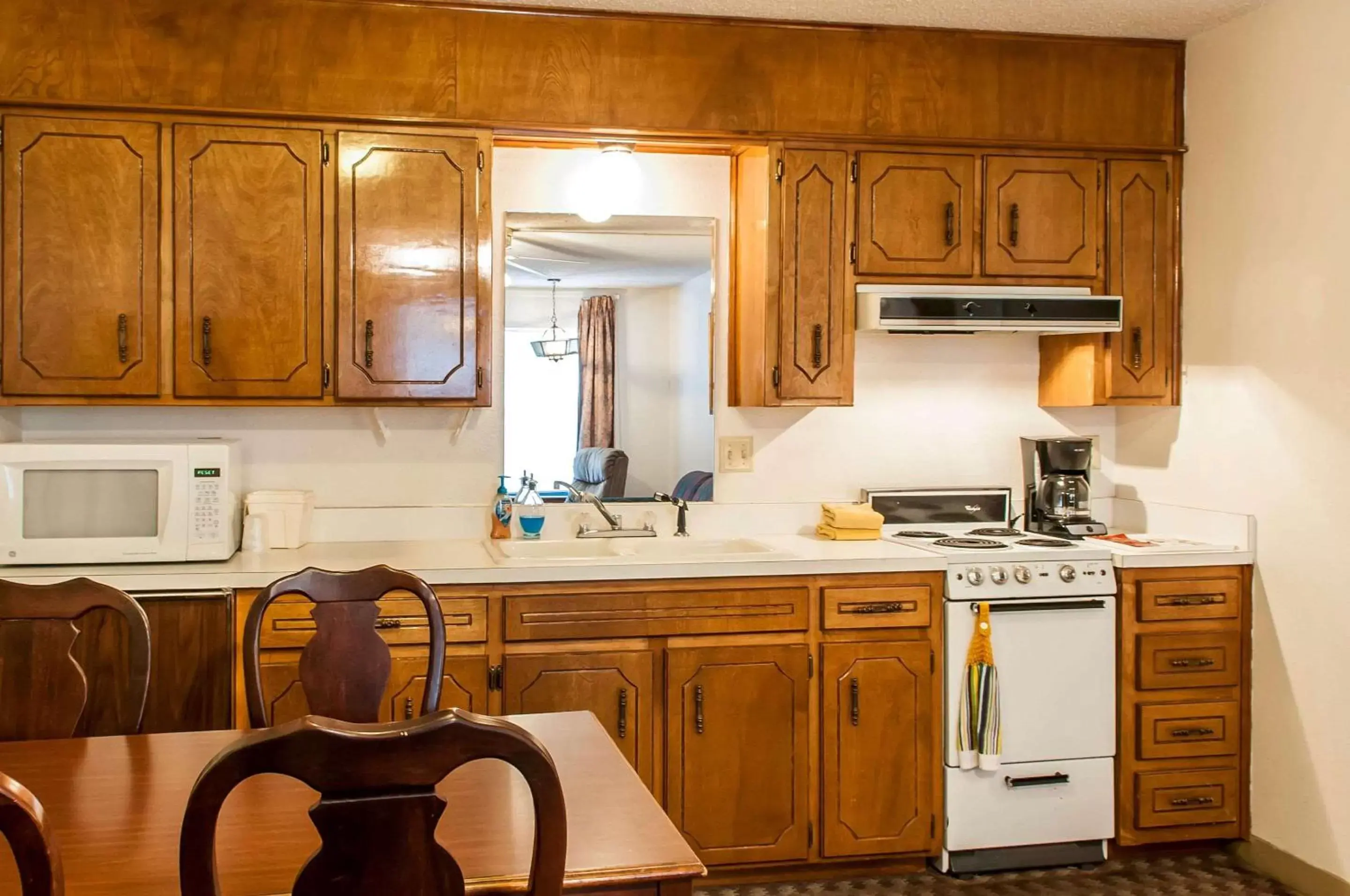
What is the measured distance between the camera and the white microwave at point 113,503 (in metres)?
3.20

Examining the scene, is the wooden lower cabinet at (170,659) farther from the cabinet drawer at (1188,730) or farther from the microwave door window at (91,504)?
the cabinet drawer at (1188,730)

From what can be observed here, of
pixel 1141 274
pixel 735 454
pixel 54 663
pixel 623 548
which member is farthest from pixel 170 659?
pixel 1141 274

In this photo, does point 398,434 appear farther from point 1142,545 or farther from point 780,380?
point 1142,545

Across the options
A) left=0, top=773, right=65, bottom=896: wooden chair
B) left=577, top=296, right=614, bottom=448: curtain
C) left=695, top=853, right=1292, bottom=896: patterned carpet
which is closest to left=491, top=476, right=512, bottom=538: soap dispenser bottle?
left=577, top=296, right=614, bottom=448: curtain

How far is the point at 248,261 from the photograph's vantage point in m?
3.39

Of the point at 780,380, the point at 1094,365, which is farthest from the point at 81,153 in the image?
the point at 1094,365

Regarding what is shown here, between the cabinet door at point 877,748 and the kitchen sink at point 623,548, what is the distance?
1.39 feet

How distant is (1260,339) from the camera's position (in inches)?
142

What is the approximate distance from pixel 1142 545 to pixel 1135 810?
797mm

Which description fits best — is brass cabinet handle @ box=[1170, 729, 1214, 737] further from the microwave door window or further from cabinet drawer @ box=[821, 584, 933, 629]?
the microwave door window

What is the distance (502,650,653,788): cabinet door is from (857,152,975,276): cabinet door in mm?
1428

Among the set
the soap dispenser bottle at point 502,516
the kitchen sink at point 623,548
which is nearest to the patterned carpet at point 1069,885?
the kitchen sink at point 623,548

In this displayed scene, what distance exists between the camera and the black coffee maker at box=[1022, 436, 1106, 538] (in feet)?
13.2

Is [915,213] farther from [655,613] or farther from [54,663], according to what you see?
[54,663]
